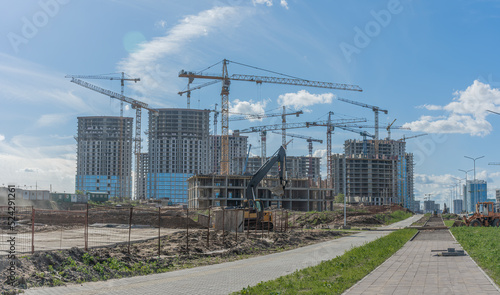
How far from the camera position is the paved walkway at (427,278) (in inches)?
508

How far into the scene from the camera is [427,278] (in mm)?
14945

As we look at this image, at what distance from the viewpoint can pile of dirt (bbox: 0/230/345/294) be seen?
1399 centimetres

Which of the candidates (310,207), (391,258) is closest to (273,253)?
(391,258)

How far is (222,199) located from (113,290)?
4155 inches

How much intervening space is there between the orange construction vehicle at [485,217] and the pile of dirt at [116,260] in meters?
34.7

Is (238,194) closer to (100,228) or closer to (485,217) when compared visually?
(485,217)

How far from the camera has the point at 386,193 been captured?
190 metres

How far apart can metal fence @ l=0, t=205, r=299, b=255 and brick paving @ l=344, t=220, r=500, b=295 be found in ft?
28.6

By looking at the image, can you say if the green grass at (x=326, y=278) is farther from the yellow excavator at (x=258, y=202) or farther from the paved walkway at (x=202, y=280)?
the yellow excavator at (x=258, y=202)

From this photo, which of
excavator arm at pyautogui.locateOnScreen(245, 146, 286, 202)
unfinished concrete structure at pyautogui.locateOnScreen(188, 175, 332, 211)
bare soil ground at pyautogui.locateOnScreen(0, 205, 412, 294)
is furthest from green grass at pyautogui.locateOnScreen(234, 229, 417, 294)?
unfinished concrete structure at pyautogui.locateOnScreen(188, 175, 332, 211)

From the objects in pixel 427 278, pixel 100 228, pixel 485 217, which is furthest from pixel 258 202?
pixel 485 217

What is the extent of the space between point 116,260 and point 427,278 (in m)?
10.5

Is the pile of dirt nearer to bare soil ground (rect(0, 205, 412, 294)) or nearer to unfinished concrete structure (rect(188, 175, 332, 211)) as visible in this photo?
bare soil ground (rect(0, 205, 412, 294))

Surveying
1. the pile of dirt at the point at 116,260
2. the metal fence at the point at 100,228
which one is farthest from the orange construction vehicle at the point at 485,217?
the pile of dirt at the point at 116,260
